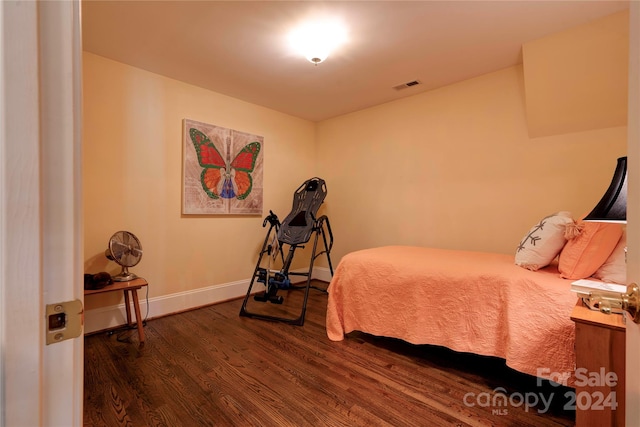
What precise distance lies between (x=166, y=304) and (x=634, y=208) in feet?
11.0

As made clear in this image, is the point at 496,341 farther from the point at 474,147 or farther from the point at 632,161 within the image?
the point at 474,147

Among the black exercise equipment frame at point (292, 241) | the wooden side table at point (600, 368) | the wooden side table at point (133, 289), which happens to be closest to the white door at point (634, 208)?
the wooden side table at point (600, 368)

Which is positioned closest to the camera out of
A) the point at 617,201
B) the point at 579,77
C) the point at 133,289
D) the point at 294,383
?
the point at 617,201

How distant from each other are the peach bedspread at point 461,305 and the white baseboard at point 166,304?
59.0 inches

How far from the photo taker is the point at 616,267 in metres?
1.57

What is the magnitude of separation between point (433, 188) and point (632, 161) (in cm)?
271

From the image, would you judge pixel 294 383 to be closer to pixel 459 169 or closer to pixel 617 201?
pixel 617 201

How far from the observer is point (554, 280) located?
66.4 inches

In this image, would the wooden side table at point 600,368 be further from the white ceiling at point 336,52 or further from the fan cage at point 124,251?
the fan cage at point 124,251

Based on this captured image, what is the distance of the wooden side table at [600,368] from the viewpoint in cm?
108

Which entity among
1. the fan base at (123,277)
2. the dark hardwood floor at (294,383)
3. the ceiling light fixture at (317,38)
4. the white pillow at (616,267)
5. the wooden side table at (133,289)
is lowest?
the dark hardwood floor at (294,383)

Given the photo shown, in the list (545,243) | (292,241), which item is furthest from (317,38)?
(545,243)

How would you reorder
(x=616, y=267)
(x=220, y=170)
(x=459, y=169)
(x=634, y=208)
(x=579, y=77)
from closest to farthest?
1. (x=634, y=208)
2. (x=616, y=267)
3. (x=579, y=77)
4. (x=459, y=169)
5. (x=220, y=170)

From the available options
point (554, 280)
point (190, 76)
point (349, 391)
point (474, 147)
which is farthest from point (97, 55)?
point (554, 280)
